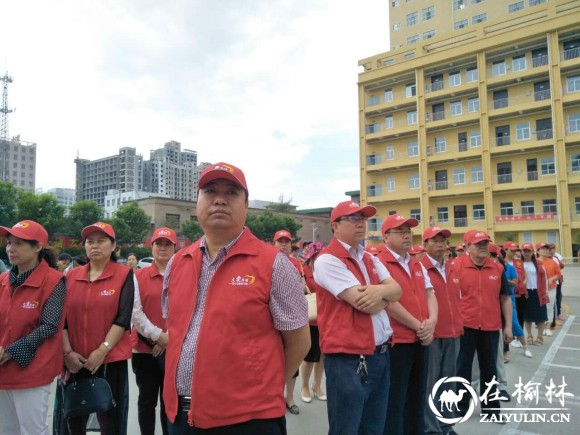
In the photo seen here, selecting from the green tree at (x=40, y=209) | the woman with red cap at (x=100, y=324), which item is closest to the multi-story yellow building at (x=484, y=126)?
the green tree at (x=40, y=209)

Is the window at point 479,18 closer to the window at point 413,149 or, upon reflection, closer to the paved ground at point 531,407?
the window at point 413,149

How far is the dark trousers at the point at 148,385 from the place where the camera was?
3168 millimetres

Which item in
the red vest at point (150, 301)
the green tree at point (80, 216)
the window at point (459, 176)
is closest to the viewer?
the red vest at point (150, 301)

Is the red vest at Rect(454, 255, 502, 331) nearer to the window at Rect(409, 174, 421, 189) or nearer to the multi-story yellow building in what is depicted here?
the multi-story yellow building

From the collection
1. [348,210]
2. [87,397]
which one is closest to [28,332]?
[87,397]

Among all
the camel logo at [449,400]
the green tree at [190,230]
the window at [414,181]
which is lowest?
the camel logo at [449,400]

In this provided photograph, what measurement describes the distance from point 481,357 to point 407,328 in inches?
63.2

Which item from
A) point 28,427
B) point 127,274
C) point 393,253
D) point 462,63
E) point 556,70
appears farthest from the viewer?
point 462,63

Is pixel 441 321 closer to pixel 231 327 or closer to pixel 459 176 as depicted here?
pixel 231 327

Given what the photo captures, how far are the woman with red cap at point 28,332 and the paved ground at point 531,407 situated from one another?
1471mm

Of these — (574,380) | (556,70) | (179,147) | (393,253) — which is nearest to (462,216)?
(556,70)

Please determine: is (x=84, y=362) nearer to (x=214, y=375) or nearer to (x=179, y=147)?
(x=214, y=375)

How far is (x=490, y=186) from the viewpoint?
97.2 ft

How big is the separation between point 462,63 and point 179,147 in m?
90.8
